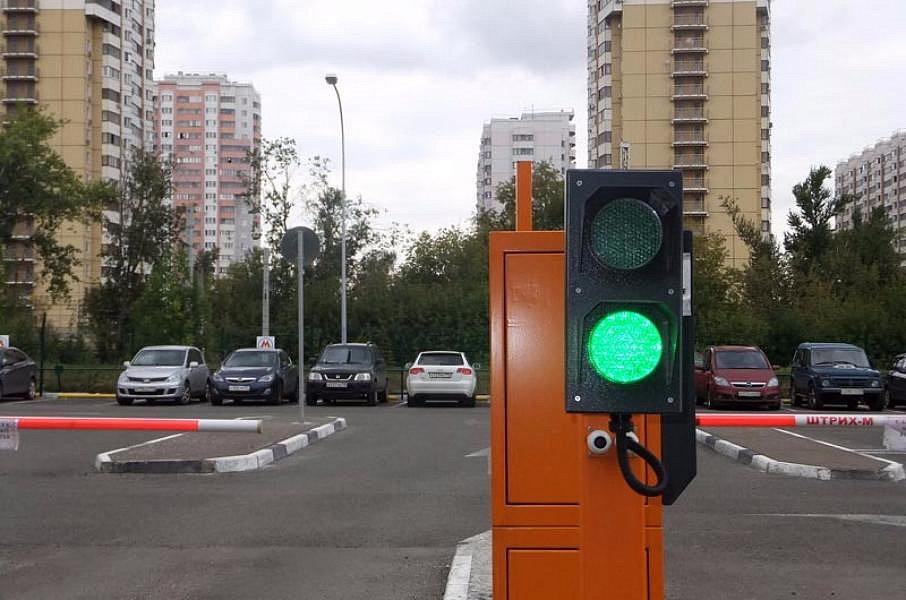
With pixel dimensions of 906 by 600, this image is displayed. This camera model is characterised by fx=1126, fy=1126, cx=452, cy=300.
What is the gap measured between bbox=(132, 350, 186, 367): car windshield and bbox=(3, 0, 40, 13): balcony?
222ft

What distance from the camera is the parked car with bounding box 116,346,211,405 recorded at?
27250 millimetres

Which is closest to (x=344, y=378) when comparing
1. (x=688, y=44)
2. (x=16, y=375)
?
(x=16, y=375)

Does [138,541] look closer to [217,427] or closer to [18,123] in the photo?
[217,427]

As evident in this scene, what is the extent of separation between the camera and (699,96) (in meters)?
91.4

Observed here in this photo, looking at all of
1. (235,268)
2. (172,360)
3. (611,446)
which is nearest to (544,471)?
(611,446)

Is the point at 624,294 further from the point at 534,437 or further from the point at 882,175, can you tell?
the point at 882,175

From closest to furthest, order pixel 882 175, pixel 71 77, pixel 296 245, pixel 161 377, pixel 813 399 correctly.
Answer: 1. pixel 296 245
2. pixel 813 399
3. pixel 161 377
4. pixel 71 77
5. pixel 882 175

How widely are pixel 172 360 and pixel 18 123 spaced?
19.9m

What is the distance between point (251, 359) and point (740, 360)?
12.2 meters

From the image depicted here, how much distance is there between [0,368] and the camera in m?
27.4

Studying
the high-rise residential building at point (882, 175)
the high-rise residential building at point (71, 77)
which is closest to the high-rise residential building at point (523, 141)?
the high-rise residential building at point (882, 175)

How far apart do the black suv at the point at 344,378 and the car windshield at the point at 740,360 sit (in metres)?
8.54

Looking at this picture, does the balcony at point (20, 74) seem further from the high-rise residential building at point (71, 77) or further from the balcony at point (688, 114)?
the balcony at point (688, 114)

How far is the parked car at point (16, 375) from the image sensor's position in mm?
27547
